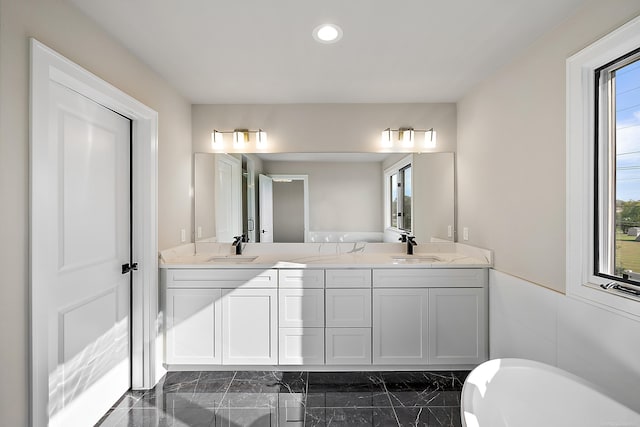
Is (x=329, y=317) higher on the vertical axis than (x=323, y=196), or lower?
lower

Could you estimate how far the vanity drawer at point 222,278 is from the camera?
2713mm

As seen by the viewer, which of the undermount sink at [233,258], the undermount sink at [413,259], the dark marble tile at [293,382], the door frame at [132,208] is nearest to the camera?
the door frame at [132,208]

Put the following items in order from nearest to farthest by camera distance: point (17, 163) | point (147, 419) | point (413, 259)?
point (17, 163) < point (147, 419) < point (413, 259)

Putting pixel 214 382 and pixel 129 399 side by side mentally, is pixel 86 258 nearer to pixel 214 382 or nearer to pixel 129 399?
pixel 129 399

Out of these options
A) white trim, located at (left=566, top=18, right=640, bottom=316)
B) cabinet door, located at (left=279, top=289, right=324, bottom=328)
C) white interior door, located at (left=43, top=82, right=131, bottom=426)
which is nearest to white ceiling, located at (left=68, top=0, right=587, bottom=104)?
white trim, located at (left=566, top=18, right=640, bottom=316)

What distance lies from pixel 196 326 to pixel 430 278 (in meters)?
1.92

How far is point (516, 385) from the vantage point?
5.37ft

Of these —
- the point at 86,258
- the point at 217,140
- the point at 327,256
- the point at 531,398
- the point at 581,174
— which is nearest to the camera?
the point at 531,398

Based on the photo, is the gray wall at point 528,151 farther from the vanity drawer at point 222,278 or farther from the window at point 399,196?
the vanity drawer at point 222,278

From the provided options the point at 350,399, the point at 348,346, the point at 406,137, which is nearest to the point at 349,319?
the point at 348,346

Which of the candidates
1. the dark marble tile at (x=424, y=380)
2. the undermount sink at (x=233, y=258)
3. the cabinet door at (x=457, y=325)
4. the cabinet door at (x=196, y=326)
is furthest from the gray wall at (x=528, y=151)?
the cabinet door at (x=196, y=326)

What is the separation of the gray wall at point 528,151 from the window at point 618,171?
0.18 m

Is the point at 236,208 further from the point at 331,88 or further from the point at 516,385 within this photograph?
the point at 516,385

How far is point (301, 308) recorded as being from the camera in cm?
274
